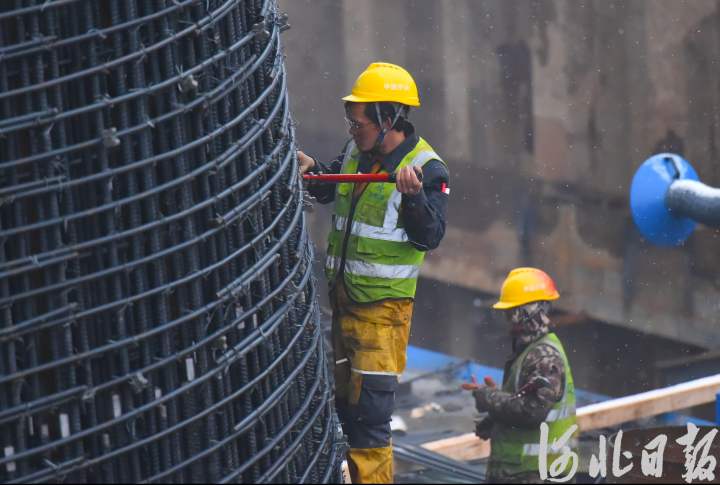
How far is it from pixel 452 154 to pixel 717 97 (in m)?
2.60

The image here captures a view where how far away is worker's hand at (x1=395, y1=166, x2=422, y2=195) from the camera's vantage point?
450 centimetres

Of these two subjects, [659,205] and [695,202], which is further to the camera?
[659,205]

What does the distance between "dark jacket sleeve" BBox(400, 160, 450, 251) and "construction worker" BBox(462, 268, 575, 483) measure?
1.10 metres

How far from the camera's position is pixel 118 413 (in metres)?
2.88

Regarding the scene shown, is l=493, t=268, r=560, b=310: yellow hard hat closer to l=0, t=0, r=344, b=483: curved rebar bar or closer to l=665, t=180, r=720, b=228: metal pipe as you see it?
l=665, t=180, r=720, b=228: metal pipe

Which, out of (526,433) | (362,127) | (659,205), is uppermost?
(362,127)

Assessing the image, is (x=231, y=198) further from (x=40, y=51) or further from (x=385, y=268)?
(x=385, y=268)

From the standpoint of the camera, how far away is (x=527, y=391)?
579cm

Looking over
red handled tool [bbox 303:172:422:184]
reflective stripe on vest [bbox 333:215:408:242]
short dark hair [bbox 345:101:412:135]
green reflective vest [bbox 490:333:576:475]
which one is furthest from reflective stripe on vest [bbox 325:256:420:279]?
green reflective vest [bbox 490:333:576:475]

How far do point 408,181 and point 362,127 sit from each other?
587 mm

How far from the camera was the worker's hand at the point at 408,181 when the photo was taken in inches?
177

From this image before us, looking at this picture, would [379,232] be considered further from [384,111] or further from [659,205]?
[659,205]

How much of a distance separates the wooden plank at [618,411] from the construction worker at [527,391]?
113 centimetres

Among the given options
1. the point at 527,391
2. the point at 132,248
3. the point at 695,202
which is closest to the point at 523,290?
the point at 527,391
